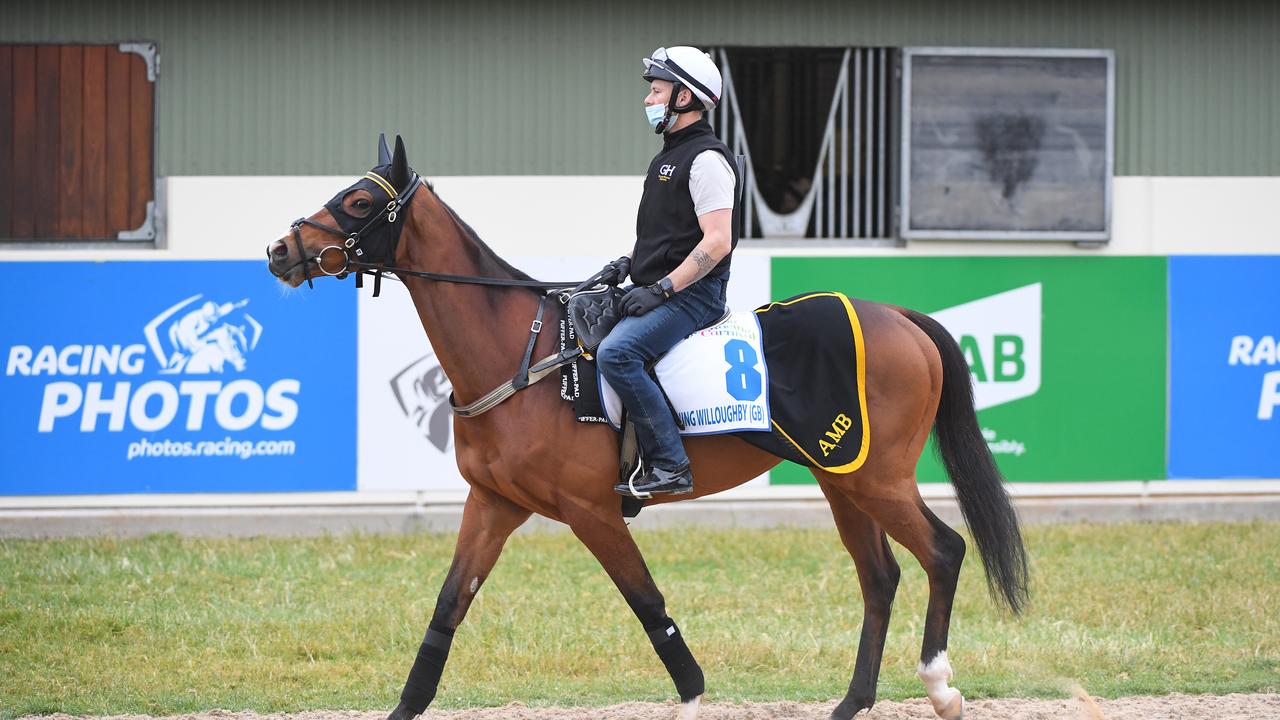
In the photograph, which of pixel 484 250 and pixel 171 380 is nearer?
pixel 484 250

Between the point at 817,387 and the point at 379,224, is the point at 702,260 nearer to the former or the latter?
the point at 817,387

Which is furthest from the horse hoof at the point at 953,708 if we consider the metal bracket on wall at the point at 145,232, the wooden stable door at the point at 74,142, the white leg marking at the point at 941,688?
the wooden stable door at the point at 74,142

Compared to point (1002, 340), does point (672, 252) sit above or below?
above

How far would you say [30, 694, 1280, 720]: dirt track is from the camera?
652 centimetres

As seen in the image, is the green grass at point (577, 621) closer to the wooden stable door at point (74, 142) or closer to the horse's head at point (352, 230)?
the horse's head at point (352, 230)

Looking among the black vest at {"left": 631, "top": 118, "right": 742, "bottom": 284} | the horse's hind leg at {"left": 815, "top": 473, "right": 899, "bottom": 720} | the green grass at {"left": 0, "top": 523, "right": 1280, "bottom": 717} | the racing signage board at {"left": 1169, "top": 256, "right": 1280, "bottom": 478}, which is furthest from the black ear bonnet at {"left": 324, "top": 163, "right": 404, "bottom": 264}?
the racing signage board at {"left": 1169, "top": 256, "right": 1280, "bottom": 478}

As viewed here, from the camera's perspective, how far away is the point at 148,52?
10969 mm

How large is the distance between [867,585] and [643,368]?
155 cm

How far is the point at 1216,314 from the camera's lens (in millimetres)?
11477

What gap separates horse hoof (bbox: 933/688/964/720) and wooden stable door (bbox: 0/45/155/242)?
7.36 metres

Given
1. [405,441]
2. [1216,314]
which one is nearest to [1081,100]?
[1216,314]

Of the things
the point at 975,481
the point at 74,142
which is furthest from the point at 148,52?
the point at 975,481

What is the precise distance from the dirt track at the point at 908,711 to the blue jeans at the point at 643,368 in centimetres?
133

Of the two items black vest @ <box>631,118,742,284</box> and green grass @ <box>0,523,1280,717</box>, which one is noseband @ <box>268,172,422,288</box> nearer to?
black vest @ <box>631,118,742,284</box>
